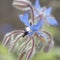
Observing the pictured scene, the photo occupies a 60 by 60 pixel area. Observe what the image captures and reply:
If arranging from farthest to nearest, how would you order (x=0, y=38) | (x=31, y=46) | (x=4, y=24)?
(x=4, y=24)
(x=0, y=38)
(x=31, y=46)

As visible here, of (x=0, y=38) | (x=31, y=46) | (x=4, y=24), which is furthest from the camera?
(x=4, y=24)

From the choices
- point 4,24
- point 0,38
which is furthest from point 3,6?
point 0,38

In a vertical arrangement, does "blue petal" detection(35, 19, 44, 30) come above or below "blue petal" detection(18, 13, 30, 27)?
below

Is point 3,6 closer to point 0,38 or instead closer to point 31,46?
point 0,38

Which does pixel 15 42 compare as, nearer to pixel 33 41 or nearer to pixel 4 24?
pixel 33 41

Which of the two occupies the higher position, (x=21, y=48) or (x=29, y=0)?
(x=29, y=0)

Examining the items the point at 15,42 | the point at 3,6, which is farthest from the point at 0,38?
the point at 3,6

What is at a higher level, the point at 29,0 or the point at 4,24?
the point at 29,0

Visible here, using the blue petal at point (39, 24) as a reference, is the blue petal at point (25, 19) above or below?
above

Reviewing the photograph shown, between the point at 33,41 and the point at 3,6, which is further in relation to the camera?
the point at 3,6
